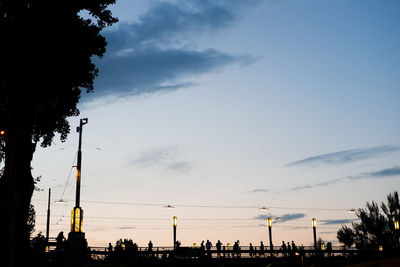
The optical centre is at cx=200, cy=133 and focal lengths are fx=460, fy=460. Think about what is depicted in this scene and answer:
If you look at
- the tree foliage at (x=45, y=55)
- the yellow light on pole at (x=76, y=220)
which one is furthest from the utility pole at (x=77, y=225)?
the tree foliage at (x=45, y=55)

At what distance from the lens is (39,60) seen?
958 inches

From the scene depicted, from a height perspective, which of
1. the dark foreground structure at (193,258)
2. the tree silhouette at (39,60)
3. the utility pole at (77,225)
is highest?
the tree silhouette at (39,60)

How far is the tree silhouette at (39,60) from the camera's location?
23.0 metres

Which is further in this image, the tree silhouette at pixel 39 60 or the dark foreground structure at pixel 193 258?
the dark foreground structure at pixel 193 258

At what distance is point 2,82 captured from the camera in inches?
973

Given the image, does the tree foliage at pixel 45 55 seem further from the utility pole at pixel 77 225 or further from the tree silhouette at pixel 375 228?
the tree silhouette at pixel 375 228

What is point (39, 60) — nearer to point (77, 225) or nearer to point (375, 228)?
point (77, 225)

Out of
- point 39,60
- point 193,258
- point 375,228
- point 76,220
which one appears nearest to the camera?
point 39,60

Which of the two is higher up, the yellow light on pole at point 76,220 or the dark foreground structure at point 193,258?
the yellow light on pole at point 76,220

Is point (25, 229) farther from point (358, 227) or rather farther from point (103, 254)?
point (358, 227)

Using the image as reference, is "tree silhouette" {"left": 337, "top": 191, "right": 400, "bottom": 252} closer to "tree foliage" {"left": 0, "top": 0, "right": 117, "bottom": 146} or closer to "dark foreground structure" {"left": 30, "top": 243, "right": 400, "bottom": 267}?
"dark foreground structure" {"left": 30, "top": 243, "right": 400, "bottom": 267}

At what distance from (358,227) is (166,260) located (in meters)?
41.6

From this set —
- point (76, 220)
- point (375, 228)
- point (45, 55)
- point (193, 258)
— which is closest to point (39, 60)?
point (45, 55)

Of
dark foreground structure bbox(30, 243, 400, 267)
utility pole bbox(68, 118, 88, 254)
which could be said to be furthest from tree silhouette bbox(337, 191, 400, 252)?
utility pole bbox(68, 118, 88, 254)
